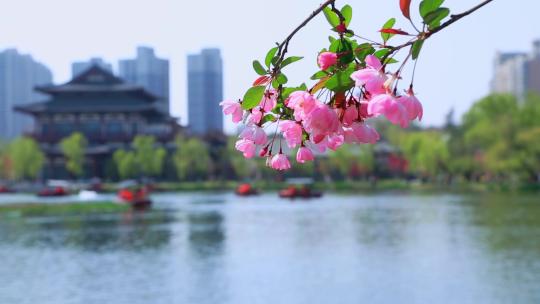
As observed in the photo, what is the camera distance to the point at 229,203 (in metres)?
35.8

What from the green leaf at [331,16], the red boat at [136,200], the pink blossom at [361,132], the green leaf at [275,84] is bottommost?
the red boat at [136,200]

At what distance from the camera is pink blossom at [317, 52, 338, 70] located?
47.1 inches

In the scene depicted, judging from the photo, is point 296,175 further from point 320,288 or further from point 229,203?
point 320,288

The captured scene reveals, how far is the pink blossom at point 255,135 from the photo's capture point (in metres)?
1.38

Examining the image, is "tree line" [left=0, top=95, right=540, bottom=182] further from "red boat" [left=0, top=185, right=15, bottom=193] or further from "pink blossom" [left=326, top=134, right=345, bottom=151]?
"pink blossom" [left=326, top=134, right=345, bottom=151]

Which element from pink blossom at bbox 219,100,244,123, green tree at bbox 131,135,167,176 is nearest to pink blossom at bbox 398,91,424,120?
pink blossom at bbox 219,100,244,123

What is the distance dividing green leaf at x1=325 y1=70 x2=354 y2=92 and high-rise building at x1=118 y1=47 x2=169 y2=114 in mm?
77585

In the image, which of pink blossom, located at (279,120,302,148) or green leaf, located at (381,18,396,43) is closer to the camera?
green leaf, located at (381,18,396,43)

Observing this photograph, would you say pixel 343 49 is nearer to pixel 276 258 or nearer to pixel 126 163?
pixel 276 258

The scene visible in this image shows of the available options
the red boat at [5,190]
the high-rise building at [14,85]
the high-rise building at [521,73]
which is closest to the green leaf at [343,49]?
the red boat at [5,190]

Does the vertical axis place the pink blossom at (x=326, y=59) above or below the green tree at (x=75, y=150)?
below

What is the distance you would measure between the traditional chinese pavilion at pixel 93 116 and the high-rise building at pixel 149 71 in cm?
2619

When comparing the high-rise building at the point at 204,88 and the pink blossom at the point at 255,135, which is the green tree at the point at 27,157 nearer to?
the high-rise building at the point at 204,88

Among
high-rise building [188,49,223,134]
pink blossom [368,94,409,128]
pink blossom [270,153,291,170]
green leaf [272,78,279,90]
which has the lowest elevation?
pink blossom [270,153,291,170]
